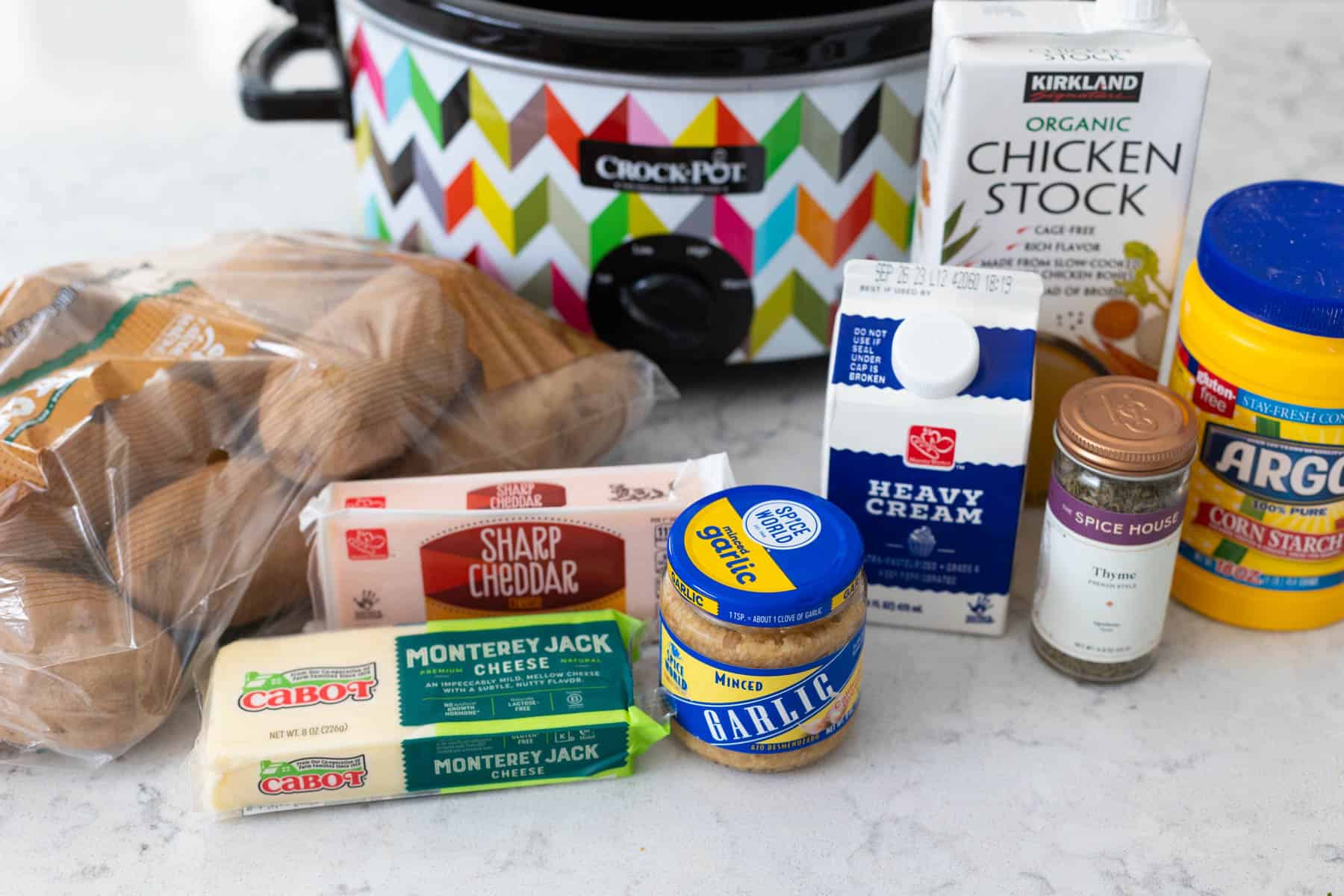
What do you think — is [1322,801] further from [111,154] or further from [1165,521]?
[111,154]

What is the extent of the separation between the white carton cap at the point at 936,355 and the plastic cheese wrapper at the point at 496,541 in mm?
118

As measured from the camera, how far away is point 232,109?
4.48ft

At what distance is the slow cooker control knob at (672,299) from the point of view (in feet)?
3.13

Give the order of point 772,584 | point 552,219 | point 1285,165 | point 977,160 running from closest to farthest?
point 772,584 < point 977,160 < point 552,219 < point 1285,165

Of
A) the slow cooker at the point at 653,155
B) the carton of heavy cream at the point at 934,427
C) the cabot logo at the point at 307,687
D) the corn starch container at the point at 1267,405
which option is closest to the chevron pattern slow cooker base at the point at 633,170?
the slow cooker at the point at 653,155

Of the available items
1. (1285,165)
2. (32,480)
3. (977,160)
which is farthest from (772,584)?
(1285,165)

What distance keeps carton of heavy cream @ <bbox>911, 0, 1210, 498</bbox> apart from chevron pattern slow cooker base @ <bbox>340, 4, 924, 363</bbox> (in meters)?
0.06

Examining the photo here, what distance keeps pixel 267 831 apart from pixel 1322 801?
54 centimetres

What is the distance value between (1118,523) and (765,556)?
0.19 metres

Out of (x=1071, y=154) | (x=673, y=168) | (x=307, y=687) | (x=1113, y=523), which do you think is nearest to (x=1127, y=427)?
(x=1113, y=523)

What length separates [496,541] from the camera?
0.82 meters

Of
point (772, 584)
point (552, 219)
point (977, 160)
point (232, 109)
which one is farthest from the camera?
point (232, 109)

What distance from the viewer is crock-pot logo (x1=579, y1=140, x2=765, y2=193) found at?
2.98 feet
